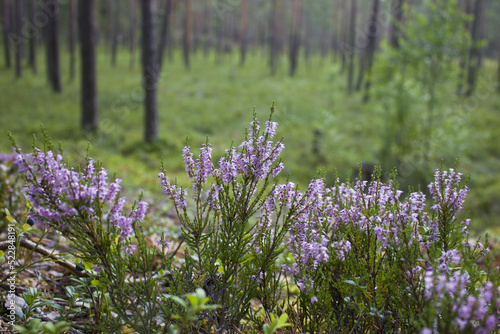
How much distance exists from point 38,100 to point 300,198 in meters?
18.9

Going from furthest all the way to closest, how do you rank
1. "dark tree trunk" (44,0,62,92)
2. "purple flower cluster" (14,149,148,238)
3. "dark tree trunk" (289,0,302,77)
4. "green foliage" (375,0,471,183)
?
1. "dark tree trunk" (289,0,302,77)
2. "dark tree trunk" (44,0,62,92)
3. "green foliage" (375,0,471,183)
4. "purple flower cluster" (14,149,148,238)

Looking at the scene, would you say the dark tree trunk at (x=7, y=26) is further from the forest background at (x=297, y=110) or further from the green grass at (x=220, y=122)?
the green grass at (x=220, y=122)

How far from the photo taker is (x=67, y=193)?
1.64 metres

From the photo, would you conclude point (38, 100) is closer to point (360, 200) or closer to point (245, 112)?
point (245, 112)

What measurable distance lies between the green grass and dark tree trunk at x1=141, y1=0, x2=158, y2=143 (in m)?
0.66

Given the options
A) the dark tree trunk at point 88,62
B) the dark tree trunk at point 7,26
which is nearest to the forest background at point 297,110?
the dark tree trunk at point 88,62

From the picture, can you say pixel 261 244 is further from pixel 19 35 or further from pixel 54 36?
pixel 19 35

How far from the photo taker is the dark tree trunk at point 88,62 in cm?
1161

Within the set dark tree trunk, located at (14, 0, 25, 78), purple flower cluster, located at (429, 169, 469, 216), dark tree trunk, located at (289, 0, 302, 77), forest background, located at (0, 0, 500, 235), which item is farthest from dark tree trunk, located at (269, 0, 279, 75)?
purple flower cluster, located at (429, 169, 469, 216)

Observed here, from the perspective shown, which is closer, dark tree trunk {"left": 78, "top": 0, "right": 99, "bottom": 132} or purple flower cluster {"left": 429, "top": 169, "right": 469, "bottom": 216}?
purple flower cluster {"left": 429, "top": 169, "right": 469, "bottom": 216}

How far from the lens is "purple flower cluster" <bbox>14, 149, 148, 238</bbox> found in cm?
164

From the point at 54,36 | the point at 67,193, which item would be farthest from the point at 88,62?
the point at 67,193

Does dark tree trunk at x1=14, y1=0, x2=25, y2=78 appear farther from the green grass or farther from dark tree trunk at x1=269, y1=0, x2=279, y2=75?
dark tree trunk at x1=269, y1=0, x2=279, y2=75

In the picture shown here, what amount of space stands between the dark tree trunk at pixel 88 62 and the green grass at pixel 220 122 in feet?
1.99
